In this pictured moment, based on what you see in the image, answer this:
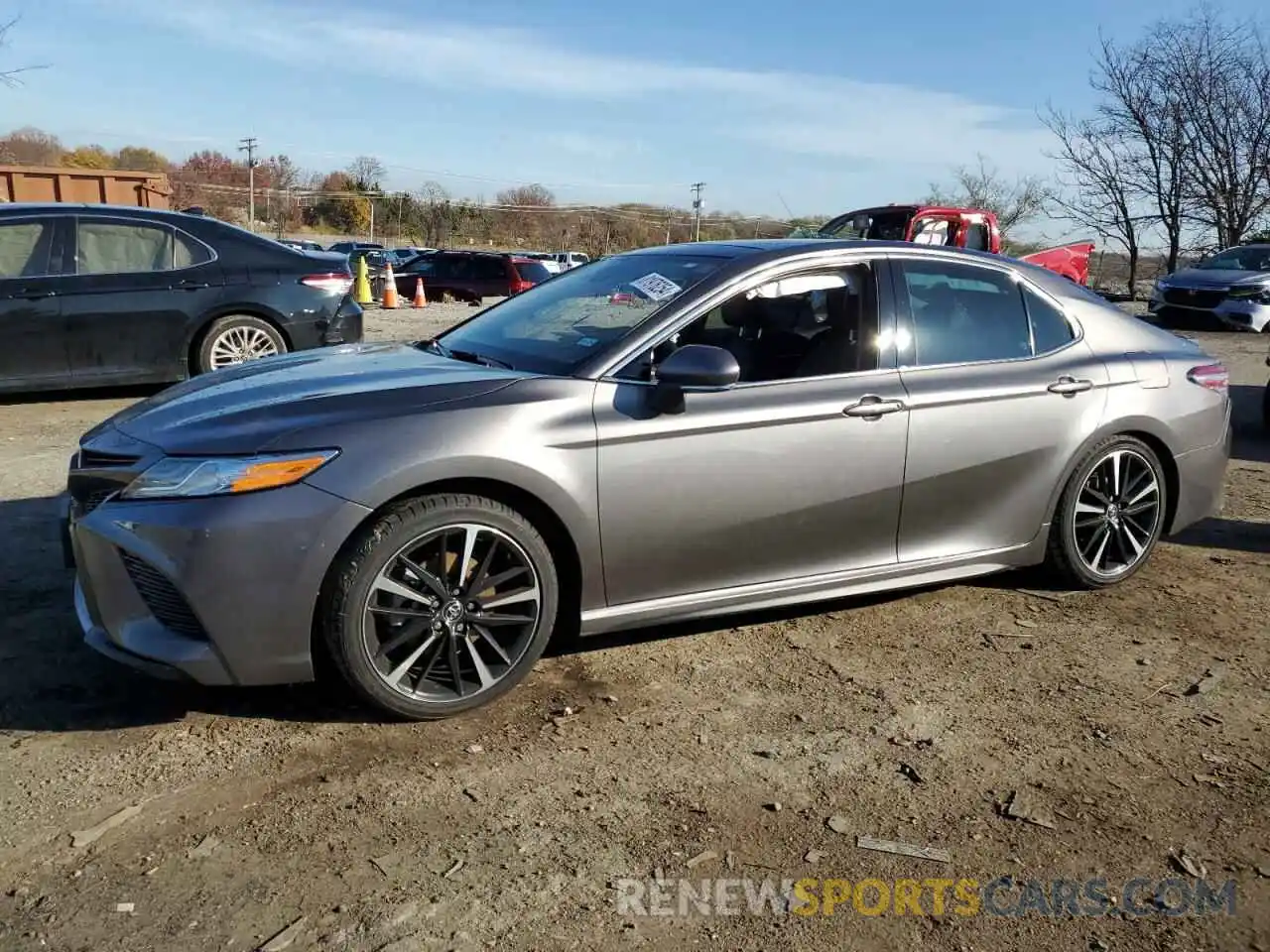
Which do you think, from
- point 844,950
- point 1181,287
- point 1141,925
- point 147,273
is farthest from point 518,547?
point 1181,287

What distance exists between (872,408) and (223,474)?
7.37 ft

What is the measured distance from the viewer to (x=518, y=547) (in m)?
3.34

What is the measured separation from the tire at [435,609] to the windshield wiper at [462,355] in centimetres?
72

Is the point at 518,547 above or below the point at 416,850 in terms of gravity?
above

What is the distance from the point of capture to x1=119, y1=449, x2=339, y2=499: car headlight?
9.91ft

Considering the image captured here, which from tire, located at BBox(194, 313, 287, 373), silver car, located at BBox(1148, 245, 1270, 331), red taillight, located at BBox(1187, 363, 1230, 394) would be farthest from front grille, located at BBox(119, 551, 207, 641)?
silver car, located at BBox(1148, 245, 1270, 331)

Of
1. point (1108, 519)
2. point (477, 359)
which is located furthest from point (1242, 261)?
point (477, 359)

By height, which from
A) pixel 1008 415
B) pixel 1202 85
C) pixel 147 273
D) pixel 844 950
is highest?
pixel 1202 85

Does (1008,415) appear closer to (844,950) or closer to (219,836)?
(844,950)

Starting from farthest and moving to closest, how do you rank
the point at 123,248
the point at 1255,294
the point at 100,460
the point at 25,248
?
1. the point at 1255,294
2. the point at 123,248
3. the point at 25,248
4. the point at 100,460

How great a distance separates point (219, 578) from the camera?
2975mm

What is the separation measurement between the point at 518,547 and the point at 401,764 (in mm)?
740

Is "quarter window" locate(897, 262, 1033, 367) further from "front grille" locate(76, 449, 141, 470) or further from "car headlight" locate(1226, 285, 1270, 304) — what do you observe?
"car headlight" locate(1226, 285, 1270, 304)

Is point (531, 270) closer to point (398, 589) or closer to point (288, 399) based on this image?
point (288, 399)
